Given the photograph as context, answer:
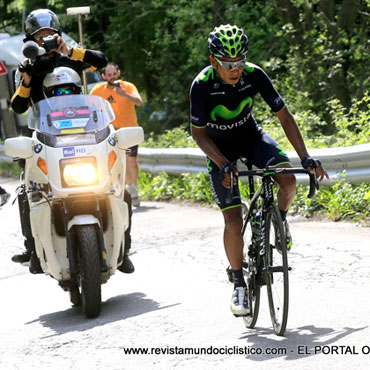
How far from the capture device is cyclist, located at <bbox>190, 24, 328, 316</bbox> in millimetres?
6172

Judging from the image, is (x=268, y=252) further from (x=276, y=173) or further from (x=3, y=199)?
(x=3, y=199)

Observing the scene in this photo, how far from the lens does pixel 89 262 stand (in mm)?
6746

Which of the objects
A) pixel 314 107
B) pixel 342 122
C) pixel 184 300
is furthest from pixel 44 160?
pixel 314 107

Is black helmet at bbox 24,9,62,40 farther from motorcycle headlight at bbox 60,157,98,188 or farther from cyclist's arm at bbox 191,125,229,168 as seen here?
cyclist's arm at bbox 191,125,229,168

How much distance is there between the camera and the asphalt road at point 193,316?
549cm

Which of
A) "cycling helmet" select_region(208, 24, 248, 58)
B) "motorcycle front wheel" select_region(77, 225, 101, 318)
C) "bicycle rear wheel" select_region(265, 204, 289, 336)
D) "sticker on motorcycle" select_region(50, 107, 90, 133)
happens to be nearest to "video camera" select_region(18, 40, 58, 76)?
"sticker on motorcycle" select_region(50, 107, 90, 133)

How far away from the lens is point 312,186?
587 cm

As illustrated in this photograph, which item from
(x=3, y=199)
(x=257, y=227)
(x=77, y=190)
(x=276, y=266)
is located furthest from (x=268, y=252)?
(x=3, y=199)

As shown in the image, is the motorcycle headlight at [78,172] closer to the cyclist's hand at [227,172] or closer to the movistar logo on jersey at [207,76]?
the movistar logo on jersey at [207,76]

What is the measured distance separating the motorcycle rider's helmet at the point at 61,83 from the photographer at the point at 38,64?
74mm

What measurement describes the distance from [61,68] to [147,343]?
2534 mm

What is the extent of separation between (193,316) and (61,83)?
2155 millimetres

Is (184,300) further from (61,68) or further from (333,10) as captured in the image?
(333,10)

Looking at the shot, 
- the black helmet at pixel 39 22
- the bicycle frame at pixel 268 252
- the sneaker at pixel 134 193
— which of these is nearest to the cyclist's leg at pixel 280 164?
the bicycle frame at pixel 268 252
